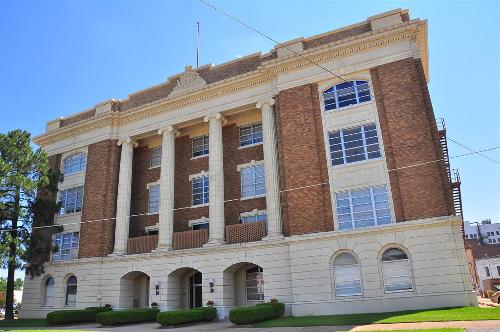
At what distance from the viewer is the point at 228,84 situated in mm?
28672

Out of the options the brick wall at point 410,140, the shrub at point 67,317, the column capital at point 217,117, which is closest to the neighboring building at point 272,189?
the brick wall at point 410,140

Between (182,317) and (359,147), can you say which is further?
(359,147)

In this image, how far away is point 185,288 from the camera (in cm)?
2888

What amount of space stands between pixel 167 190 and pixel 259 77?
401 inches

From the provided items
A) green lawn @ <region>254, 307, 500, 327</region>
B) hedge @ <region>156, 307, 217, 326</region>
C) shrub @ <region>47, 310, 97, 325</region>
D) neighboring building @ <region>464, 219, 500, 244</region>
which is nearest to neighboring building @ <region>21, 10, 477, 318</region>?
green lawn @ <region>254, 307, 500, 327</region>

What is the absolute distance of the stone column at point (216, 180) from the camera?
26.8m

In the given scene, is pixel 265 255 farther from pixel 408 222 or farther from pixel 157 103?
pixel 157 103

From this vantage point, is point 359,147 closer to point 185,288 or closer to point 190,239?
point 190,239

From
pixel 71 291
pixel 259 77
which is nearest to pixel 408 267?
pixel 259 77

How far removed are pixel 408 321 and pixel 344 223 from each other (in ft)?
23.6

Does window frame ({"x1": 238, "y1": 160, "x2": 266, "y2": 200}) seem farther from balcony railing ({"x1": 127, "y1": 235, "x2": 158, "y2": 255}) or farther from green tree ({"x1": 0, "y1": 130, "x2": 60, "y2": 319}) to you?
green tree ({"x1": 0, "y1": 130, "x2": 60, "y2": 319})

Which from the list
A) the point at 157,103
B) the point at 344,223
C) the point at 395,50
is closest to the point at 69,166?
the point at 157,103

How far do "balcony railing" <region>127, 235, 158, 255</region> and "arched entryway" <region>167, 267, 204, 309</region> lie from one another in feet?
9.11

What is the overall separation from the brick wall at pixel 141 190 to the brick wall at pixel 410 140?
17.8 metres
